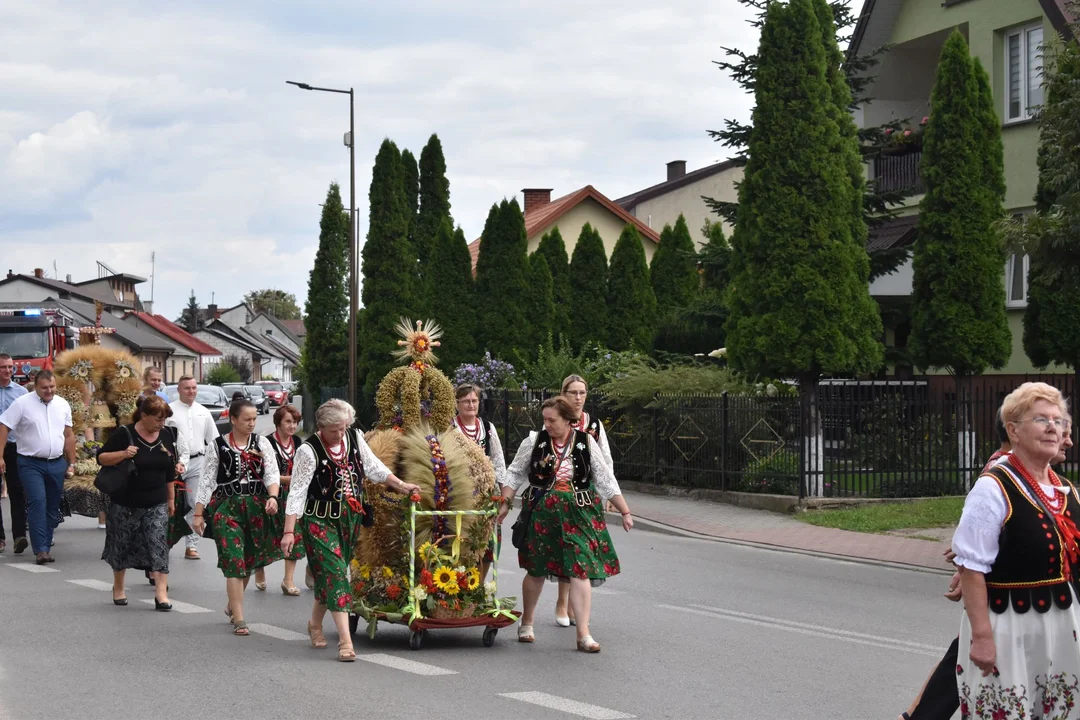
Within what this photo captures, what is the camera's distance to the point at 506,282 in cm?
3672

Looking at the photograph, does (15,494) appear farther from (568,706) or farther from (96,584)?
(568,706)

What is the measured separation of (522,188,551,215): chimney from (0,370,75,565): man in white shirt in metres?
49.4

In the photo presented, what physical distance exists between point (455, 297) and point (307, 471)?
2959 centimetres

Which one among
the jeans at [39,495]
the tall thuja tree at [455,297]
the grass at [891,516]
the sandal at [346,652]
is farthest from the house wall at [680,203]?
the sandal at [346,652]

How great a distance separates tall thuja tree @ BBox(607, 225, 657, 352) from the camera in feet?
128

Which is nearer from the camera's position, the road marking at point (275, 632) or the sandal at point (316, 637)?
the sandal at point (316, 637)

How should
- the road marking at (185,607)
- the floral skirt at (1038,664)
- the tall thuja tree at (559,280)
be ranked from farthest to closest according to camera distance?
the tall thuja tree at (559,280)
the road marking at (185,607)
the floral skirt at (1038,664)

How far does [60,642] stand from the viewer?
906cm

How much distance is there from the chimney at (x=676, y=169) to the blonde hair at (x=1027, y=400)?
198 ft

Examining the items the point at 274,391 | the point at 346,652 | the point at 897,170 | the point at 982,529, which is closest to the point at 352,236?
the point at 897,170

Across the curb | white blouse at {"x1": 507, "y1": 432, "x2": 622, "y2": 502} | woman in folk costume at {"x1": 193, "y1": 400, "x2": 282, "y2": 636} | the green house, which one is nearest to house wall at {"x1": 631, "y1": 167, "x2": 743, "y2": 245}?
the green house

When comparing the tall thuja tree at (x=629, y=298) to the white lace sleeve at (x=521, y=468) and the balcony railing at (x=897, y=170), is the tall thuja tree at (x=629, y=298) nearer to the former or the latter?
the balcony railing at (x=897, y=170)

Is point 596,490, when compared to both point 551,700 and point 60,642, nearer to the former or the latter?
point 551,700

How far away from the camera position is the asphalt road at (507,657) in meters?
7.12
